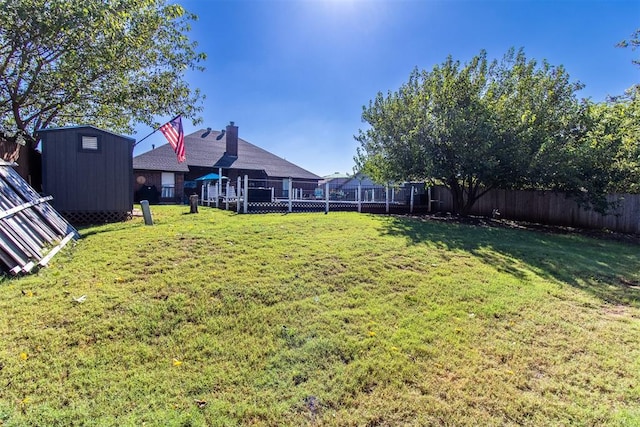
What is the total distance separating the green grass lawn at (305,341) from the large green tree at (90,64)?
554 cm

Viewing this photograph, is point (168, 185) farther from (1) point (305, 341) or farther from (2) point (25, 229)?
(1) point (305, 341)

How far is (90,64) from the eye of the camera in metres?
8.86

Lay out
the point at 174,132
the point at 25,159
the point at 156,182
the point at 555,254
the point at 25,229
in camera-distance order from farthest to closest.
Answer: the point at 156,182, the point at 174,132, the point at 25,159, the point at 555,254, the point at 25,229

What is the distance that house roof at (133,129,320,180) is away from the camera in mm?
21319

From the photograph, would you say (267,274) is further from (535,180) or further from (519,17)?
(519,17)

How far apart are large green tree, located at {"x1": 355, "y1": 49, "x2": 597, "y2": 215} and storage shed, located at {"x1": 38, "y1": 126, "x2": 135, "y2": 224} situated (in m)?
8.73

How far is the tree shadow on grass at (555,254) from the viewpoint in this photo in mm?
5889

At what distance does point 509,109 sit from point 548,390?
10.5 metres

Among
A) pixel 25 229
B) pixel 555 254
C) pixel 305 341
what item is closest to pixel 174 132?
pixel 25 229

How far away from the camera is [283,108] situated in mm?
16531

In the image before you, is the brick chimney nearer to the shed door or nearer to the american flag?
the shed door

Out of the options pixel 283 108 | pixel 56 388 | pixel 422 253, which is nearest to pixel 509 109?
pixel 422 253

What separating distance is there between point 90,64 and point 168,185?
42.9ft

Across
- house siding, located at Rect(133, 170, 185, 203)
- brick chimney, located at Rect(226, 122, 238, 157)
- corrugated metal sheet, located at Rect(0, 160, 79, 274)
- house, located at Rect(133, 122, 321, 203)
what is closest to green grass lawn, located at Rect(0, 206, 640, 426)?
corrugated metal sheet, located at Rect(0, 160, 79, 274)
